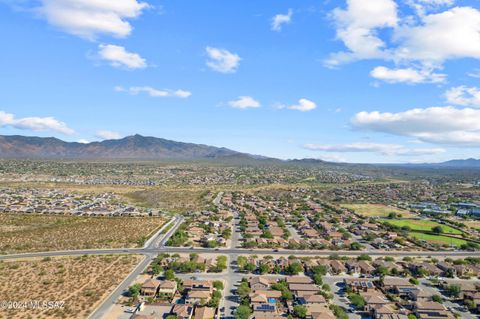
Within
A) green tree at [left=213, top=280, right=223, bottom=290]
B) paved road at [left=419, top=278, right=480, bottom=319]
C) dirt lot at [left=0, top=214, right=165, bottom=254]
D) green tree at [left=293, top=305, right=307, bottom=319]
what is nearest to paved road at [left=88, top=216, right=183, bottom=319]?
dirt lot at [left=0, top=214, right=165, bottom=254]

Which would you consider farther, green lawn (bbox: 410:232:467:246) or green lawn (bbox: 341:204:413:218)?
green lawn (bbox: 341:204:413:218)

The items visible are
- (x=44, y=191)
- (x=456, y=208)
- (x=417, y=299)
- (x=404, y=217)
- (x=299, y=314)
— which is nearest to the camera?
(x=299, y=314)

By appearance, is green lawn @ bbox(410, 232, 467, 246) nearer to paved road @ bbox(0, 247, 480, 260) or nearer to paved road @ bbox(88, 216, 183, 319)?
paved road @ bbox(0, 247, 480, 260)

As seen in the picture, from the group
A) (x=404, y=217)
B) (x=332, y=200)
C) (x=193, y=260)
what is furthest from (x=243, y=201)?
(x=193, y=260)

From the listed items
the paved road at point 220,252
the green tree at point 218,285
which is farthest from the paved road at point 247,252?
the green tree at point 218,285

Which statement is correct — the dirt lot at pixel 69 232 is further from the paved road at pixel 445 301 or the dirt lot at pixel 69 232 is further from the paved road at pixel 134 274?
the paved road at pixel 445 301

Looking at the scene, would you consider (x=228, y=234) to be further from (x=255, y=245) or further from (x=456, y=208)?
(x=456, y=208)
